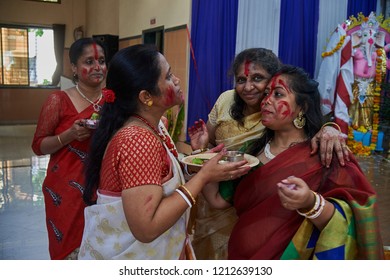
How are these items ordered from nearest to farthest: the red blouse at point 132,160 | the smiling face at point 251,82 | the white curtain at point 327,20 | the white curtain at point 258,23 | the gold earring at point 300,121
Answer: the red blouse at point 132,160
the gold earring at point 300,121
the smiling face at point 251,82
the white curtain at point 258,23
the white curtain at point 327,20

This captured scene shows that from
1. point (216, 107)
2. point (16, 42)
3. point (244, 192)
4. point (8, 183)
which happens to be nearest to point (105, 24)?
point (16, 42)

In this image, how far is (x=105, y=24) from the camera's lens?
10273 mm

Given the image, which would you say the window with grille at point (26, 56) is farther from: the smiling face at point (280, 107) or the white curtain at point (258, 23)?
the smiling face at point (280, 107)

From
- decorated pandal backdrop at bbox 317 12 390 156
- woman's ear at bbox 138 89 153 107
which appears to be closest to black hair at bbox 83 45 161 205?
woman's ear at bbox 138 89 153 107

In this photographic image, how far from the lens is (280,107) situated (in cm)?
146

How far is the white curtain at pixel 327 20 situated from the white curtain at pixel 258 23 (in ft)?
2.98

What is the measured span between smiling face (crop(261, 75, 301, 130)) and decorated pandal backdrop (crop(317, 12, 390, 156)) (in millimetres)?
4562

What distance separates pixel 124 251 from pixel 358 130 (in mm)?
5588

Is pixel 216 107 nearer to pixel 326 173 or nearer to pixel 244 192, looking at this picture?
pixel 244 192

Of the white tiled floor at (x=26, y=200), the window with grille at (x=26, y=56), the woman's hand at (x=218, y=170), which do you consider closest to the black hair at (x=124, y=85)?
the woman's hand at (x=218, y=170)

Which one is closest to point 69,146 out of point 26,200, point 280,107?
point 280,107

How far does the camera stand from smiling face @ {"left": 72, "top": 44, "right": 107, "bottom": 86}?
211 cm

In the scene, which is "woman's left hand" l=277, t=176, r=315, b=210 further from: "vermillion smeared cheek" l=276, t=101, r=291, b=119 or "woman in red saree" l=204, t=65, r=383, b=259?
"vermillion smeared cheek" l=276, t=101, r=291, b=119

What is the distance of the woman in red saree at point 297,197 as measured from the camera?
1.26 meters
